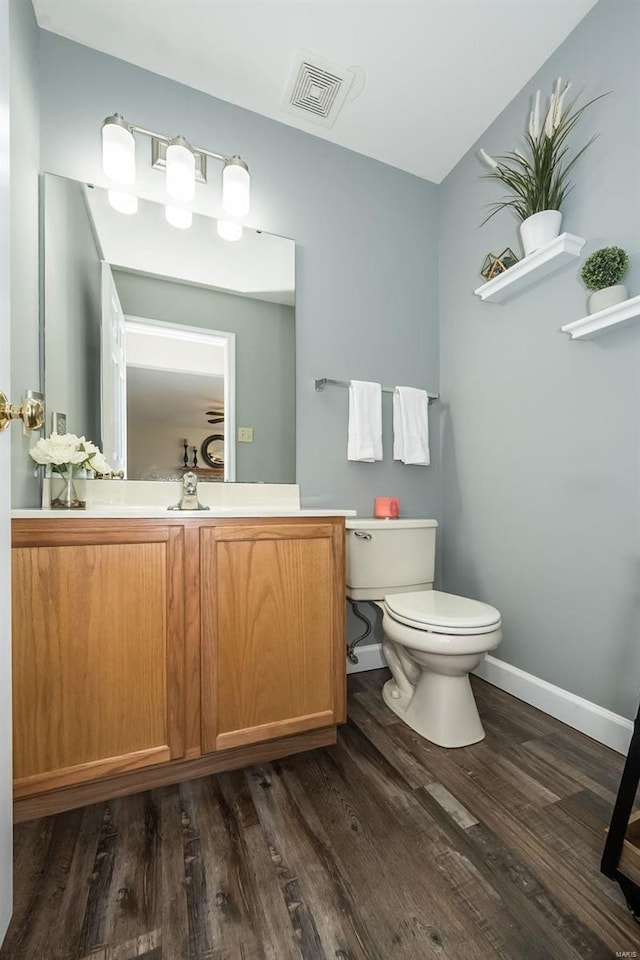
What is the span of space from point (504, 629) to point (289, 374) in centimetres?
142

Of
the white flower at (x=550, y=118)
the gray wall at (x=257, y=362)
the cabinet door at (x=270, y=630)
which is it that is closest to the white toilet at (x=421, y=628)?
the cabinet door at (x=270, y=630)

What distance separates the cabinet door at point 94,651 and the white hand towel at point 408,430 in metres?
1.19

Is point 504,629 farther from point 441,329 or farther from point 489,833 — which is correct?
point 441,329

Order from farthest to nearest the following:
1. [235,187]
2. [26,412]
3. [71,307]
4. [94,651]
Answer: [235,187]
[71,307]
[94,651]
[26,412]

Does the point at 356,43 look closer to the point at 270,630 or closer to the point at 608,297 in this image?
the point at 608,297

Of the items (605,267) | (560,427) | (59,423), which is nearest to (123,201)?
(59,423)

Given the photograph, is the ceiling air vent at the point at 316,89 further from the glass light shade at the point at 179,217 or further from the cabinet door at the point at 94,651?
the cabinet door at the point at 94,651

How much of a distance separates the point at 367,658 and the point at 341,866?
108cm

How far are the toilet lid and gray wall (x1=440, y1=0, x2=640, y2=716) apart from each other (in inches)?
13.9

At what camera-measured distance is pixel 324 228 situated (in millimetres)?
1962

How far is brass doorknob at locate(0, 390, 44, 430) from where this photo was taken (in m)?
0.69

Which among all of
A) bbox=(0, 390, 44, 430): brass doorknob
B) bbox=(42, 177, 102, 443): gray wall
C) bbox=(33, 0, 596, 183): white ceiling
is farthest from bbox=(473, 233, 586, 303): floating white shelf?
bbox=(0, 390, 44, 430): brass doorknob

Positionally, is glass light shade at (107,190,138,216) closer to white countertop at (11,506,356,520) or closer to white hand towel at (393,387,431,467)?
white countertop at (11,506,356,520)

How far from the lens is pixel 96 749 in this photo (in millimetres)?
1106
